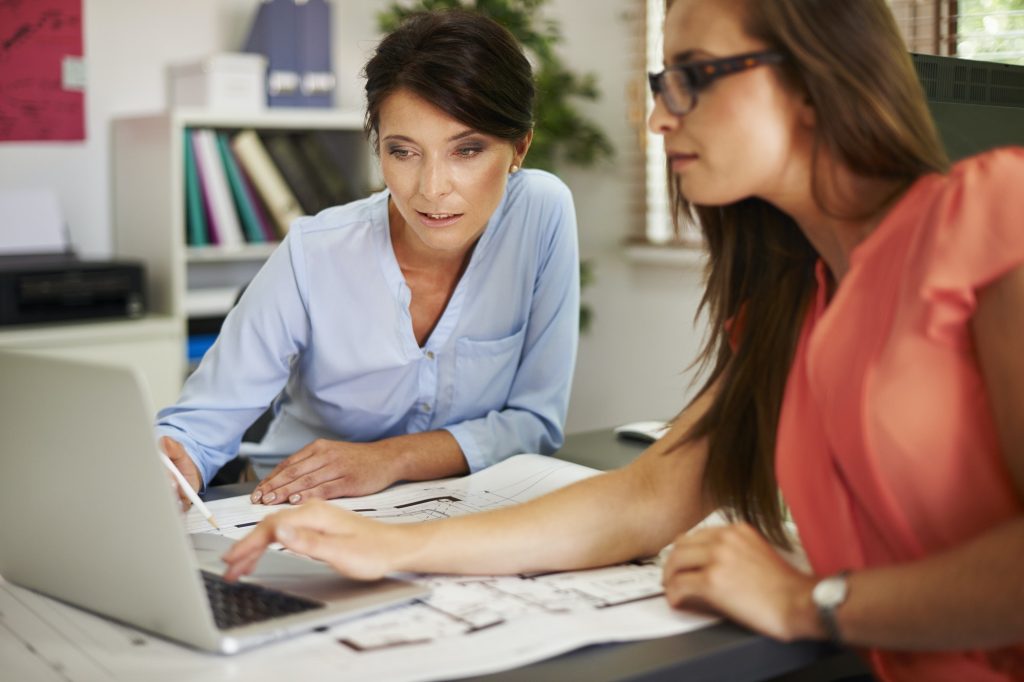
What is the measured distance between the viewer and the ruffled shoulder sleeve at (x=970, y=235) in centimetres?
89

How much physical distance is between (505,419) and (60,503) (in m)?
0.81

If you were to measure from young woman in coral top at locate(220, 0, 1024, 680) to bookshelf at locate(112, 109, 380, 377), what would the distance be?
2261mm

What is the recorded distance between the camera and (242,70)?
3357 mm

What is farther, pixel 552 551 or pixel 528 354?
pixel 528 354

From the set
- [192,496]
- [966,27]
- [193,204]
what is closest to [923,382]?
[192,496]

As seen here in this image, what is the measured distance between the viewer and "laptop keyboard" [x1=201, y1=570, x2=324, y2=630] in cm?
94

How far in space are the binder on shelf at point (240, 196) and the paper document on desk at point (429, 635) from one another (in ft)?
7.92

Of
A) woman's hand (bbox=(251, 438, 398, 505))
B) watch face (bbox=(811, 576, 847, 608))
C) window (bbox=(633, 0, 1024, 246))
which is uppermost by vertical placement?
window (bbox=(633, 0, 1024, 246))

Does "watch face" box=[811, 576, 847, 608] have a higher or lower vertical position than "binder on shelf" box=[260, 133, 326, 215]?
lower

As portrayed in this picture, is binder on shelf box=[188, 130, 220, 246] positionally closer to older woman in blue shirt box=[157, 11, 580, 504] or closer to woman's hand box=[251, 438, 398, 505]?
older woman in blue shirt box=[157, 11, 580, 504]

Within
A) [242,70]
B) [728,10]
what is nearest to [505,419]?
[728,10]

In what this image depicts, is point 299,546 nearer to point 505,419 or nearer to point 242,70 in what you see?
point 505,419

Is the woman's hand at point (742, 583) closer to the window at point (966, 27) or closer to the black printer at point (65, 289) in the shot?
the window at point (966, 27)

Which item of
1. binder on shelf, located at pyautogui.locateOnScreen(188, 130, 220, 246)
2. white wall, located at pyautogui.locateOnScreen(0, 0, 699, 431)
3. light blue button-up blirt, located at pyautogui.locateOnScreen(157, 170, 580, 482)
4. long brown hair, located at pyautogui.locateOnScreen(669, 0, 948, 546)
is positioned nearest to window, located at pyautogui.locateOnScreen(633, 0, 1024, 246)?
white wall, located at pyautogui.locateOnScreen(0, 0, 699, 431)
